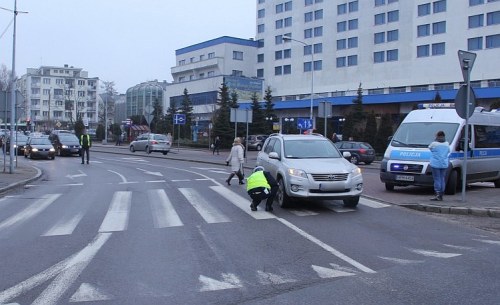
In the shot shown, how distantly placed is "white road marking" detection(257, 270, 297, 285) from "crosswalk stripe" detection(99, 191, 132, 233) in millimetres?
3973

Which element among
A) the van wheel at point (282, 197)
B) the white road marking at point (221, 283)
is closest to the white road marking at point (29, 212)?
the white road marking at point (221, 283)

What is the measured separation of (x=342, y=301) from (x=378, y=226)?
4.75 metres

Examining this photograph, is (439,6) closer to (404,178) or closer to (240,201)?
(404,178)

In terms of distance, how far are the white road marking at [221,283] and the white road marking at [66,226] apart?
393 cm

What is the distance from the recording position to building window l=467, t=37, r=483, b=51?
200ft

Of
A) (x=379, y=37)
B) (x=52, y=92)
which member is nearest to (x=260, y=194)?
(x=379, y=37)

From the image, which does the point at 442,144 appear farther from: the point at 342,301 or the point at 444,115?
the point at 342,301

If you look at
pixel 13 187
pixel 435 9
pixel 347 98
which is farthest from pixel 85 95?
pixel 13 187

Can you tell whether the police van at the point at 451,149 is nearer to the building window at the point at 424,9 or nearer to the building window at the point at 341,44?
the building window at the point at 424,9

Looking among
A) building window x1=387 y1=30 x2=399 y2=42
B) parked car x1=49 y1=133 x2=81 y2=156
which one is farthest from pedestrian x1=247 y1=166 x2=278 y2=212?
building window x1=387 y1=30 x2=399 y2=42

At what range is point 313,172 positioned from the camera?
36.3ft

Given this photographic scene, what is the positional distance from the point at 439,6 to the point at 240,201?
6112 cm

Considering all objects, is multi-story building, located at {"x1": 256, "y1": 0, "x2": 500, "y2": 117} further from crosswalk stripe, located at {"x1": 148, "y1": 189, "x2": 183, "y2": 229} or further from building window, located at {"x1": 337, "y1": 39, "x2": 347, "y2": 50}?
crosswalk stripe, located at {"x1": 148, "y1": 189, "x2": 183, "y2": 229}

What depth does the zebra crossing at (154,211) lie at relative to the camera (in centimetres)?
968
